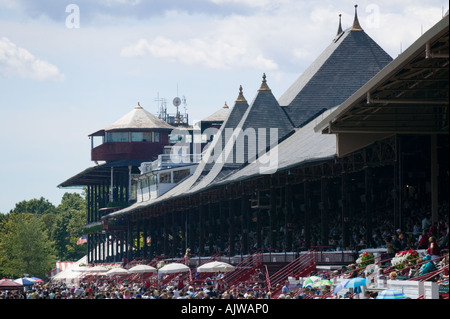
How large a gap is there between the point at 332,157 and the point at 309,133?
18.9 m

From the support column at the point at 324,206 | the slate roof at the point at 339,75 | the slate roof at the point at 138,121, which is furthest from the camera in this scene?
the slate roof at the point at 138,121

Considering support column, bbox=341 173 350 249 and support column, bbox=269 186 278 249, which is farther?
support column, bbox=269 186 278 249

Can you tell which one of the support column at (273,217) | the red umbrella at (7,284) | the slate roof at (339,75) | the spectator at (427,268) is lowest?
the red umbrella at (7,284)

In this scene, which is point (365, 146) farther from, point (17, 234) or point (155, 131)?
point (17, 234)

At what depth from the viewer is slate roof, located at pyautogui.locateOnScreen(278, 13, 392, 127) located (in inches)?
3182

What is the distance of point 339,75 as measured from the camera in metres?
81.9

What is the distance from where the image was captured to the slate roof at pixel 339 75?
265ft

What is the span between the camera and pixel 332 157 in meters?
45.5

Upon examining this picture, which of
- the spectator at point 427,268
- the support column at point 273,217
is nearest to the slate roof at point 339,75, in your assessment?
the support column at point 273,217

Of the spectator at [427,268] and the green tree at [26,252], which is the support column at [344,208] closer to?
the spectator at [427,268]

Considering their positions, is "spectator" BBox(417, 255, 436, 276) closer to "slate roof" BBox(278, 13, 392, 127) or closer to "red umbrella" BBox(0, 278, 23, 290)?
"red umbrella" BBox(0, 278, 23, 290)

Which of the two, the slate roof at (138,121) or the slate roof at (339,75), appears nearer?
the slate roof at (339,75)

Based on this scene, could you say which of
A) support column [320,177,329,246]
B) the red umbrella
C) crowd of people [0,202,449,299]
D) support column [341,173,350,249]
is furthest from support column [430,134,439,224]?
the red umbrella
